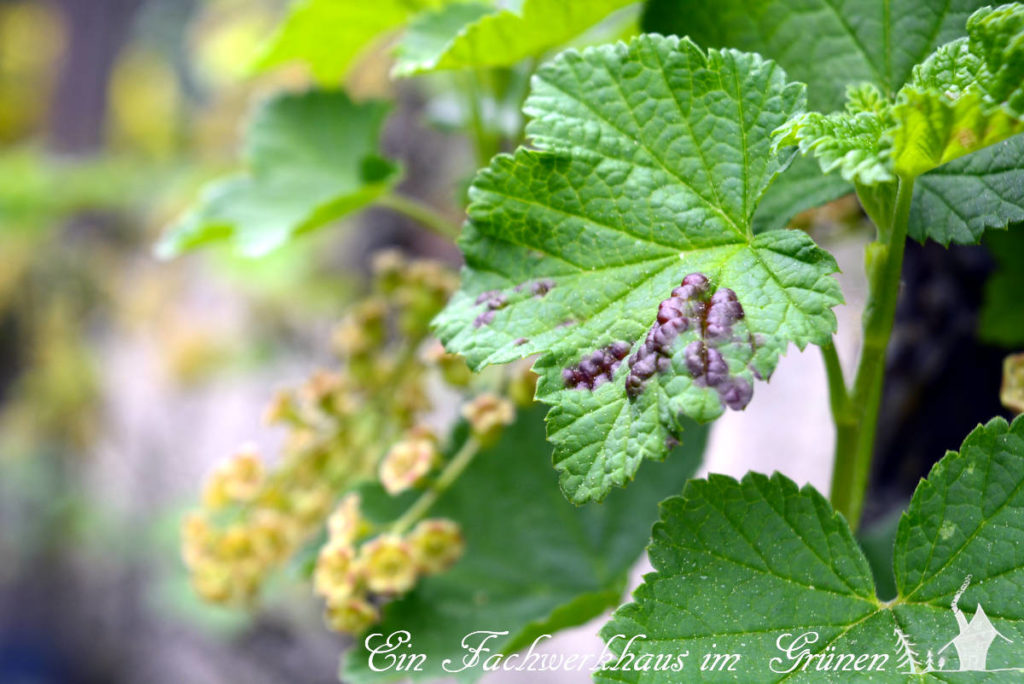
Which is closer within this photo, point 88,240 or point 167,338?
point 167,338

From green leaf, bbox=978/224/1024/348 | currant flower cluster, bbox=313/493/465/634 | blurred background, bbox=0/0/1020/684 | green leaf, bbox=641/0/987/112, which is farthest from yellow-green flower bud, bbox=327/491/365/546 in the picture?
blurred background, bbox=0/0/1020/684

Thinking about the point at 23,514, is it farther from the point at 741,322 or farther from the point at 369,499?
the point at 741,322

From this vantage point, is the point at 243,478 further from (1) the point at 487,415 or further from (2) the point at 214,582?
(1) the point at 487,415

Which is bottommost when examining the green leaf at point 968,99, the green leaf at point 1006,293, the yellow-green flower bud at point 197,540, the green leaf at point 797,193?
the yellow-green flower bud at point 197,540

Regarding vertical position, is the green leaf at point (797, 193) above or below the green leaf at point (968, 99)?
below

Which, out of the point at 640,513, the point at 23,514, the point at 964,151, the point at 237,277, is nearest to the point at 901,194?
the point at 964,151

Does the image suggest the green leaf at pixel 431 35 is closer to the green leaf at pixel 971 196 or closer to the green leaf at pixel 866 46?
the green leaf at pixel 866 46

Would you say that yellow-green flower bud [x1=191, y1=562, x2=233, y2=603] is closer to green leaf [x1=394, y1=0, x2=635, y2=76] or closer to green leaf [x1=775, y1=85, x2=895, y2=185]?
green leaf [x1=394, y1=0, x2=635, y2=76]

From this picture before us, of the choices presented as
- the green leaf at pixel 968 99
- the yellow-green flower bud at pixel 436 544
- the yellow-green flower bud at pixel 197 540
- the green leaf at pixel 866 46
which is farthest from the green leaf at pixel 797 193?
the yellow-green flower bud at pixel 197 540
